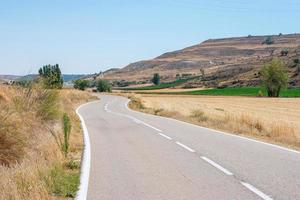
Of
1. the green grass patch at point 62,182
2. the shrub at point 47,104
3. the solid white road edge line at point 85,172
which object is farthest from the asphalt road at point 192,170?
the shrub at point 47,104

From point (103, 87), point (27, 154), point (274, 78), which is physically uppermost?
point (27, 154)

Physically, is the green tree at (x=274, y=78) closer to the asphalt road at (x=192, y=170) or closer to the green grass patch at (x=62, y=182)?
the asphalt road at (x=192, y=170)

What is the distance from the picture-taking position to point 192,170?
10281mm

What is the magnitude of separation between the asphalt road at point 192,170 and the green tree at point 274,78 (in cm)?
7996

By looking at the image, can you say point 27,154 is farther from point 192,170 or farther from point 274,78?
point 274,78

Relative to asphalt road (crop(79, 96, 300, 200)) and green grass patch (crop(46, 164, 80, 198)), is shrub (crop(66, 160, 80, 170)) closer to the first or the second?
asphalt road (crop(79, 96, 300, 200))

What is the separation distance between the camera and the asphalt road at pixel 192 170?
26.0 feet

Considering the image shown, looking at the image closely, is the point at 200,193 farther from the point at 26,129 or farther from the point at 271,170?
the point at 26,129

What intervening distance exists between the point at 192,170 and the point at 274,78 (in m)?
86.6

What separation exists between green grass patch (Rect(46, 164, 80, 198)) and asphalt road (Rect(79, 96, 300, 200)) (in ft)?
0.96

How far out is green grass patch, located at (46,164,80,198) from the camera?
7.95 m

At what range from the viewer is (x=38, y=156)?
10.9 metres

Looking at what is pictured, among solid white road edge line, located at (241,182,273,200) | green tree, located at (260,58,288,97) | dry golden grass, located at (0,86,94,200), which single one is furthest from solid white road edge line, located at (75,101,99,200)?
green tree, located at (260,58,288,97)

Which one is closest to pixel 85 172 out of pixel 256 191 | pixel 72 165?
pixel 72 165
